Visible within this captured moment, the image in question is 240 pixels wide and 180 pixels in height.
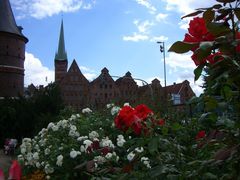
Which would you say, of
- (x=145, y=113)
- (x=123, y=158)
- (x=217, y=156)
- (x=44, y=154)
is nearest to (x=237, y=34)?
(x=217, y=156)

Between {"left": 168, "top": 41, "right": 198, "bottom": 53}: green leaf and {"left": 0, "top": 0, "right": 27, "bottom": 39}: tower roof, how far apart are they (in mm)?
50296

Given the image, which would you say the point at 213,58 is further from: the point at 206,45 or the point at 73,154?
the point at 73,154

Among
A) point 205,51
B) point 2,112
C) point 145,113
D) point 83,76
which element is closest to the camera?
point 205,51

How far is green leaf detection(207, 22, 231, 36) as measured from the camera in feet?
4.77

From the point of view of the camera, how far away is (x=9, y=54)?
50.7m

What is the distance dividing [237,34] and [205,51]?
174mm

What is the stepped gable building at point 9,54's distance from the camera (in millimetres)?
49750

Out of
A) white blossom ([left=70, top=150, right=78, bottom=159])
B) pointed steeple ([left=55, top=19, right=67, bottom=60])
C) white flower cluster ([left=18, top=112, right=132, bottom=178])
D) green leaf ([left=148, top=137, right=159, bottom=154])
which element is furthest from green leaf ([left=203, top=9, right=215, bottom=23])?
pointed steeple ([left=55, top=19, right=67, bottom=60])

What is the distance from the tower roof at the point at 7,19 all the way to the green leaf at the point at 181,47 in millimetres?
50296

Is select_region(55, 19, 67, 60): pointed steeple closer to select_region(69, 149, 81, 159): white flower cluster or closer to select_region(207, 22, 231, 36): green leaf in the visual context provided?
select_region(69, 149, 81, 159): white flower cluster

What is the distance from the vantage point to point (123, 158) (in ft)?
16.3

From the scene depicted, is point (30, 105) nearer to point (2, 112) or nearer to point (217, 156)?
point (2, 112)

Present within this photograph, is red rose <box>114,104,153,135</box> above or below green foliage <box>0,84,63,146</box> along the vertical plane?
below

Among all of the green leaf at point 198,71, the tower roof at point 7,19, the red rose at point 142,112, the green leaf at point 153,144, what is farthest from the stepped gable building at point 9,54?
the green leaf at point 198,71
